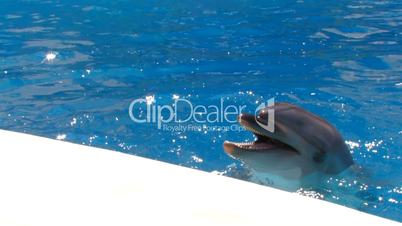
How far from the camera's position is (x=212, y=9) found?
10.6 metres

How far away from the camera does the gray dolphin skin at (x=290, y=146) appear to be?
3943 millimetres

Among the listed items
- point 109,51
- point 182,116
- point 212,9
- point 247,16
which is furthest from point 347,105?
point 212,9

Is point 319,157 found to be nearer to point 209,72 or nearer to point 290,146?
point 290,146

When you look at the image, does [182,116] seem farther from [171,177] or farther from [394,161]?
→ [171,177]

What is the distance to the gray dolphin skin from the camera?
3943 millimetres

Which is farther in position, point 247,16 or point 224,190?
point 247,16

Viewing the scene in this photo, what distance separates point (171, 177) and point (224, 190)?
0.21m

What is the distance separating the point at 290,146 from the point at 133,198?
213cm

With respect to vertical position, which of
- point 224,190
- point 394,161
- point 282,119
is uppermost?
point 224,190

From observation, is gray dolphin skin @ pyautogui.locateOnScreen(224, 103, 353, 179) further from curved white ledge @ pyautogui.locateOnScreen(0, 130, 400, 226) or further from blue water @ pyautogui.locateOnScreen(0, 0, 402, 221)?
curved white ledge @ pyautogui.locateOnScreen(0, 130, 400, 226)

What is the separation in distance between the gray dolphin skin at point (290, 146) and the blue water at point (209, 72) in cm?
18

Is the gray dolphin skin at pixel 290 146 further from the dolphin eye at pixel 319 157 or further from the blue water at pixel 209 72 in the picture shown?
the blue water at pixel 209 72
